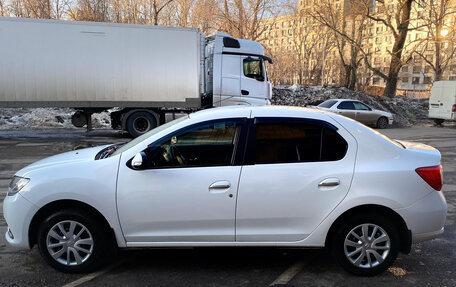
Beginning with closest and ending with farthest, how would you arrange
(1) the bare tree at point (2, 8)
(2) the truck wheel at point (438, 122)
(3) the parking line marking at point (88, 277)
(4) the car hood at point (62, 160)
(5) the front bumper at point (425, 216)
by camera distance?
(3) the parking line marking at point (88, 277) < (5) the front bumper at point (425, 216) < (4) the car hood at point (62, 160) < (2) the truck wheel at point (438, 122) < (1) the bare tree at point (2, 8)

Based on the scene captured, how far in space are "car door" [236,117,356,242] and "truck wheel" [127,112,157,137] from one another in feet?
32.2

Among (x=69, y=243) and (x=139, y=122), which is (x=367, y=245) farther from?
(x=139, y=122)

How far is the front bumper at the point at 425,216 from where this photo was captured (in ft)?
10.6

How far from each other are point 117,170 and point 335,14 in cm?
2704

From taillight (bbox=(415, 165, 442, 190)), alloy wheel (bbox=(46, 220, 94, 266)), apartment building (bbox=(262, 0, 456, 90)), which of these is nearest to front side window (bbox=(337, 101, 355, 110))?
apartment building (bbox=(262, 0, 456, 90))

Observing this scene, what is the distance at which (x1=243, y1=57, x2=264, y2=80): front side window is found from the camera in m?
12.0

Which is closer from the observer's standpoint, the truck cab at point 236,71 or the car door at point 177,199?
the car door at point 177,199

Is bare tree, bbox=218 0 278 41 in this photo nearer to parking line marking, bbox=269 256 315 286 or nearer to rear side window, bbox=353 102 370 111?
rear side window, bbox=353 102 370 111

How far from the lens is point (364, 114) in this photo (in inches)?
693

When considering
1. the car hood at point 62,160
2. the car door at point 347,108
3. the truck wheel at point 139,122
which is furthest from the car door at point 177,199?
the car door at point 347,108

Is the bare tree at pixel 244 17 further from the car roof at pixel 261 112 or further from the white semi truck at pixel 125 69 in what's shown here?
the car roof at pixel 261 112

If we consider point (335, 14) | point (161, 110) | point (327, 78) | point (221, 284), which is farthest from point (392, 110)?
point (327, 78)

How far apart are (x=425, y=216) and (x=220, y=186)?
197 cm

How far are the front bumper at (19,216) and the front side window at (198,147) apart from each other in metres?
1.20
